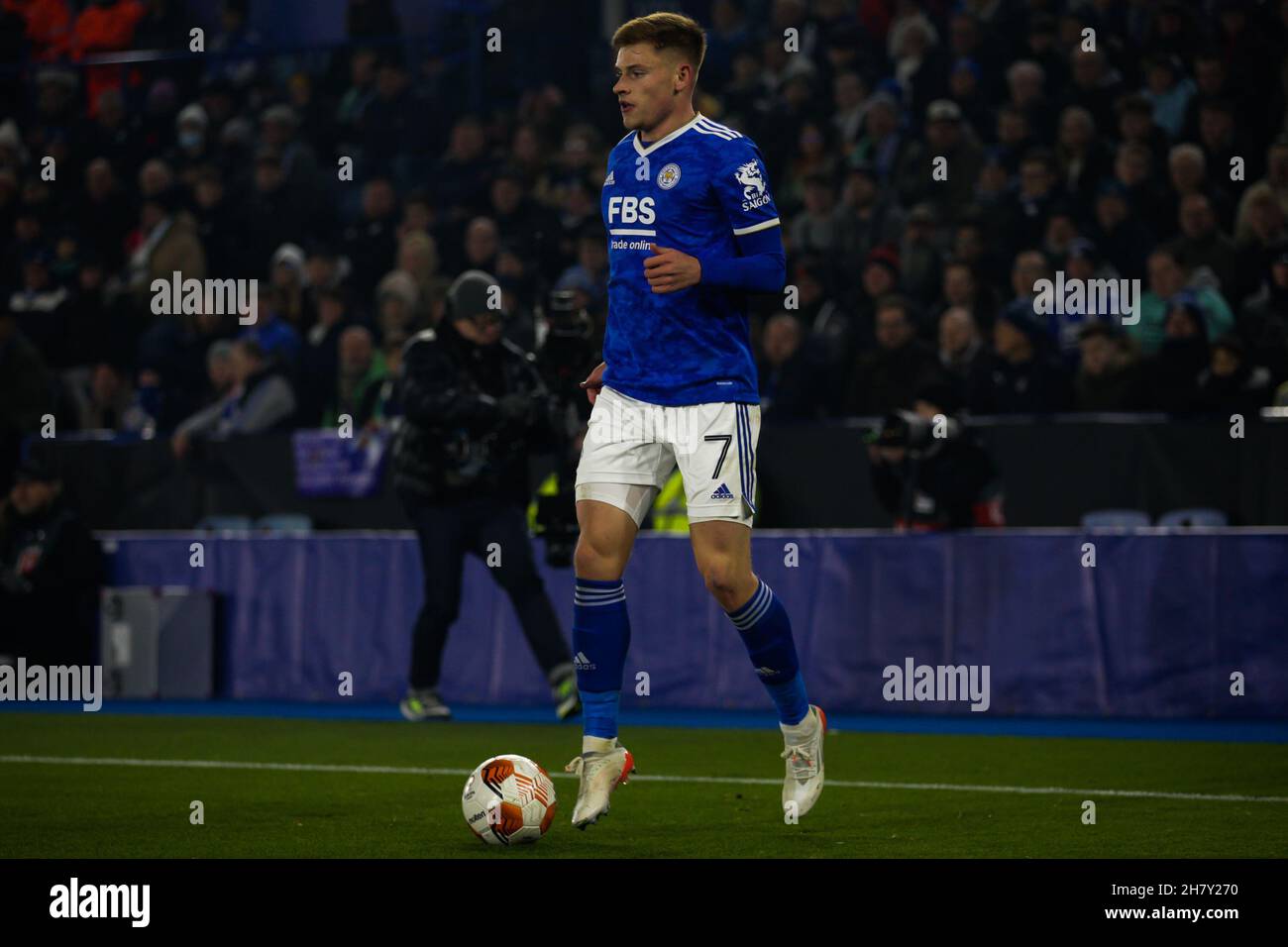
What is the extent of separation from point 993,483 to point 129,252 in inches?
429

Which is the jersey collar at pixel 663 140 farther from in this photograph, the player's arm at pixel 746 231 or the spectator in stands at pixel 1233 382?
the spectator in stands at pixel 1233 382

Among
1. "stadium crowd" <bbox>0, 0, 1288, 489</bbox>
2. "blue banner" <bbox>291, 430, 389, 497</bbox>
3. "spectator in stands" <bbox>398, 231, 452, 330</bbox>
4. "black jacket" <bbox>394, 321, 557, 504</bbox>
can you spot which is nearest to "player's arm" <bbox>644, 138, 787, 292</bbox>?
"black jacket" <bbox>394, 321, 557, 504</bbox>

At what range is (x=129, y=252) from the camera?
21.3m

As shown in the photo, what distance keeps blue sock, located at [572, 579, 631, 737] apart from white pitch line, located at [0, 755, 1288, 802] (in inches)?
81.8

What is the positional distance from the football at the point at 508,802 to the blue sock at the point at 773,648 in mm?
837

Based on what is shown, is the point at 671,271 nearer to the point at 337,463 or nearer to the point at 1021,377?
the point at 1021,377

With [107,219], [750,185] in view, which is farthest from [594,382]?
[107,219]

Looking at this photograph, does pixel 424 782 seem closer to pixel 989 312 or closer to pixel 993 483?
A: pixel 993 483

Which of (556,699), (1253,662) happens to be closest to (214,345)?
(556,699)

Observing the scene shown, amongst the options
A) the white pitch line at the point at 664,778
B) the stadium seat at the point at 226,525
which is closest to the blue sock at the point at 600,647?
the white pitch line at the point at 664,778

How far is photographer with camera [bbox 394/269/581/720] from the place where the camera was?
12.1 m

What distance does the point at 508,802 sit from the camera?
267 inches

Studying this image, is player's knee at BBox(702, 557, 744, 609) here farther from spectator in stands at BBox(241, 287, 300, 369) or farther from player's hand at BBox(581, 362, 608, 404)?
spectator in stands at BBox(241, 287, 300, 369)

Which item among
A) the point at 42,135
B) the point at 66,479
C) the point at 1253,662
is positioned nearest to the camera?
the point at 1253,662
